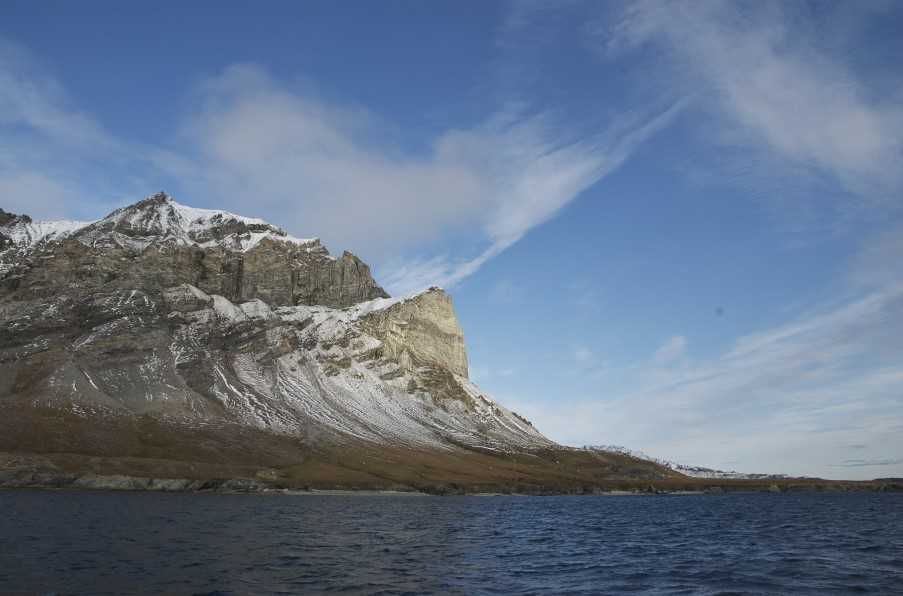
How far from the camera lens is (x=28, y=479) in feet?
A: 473

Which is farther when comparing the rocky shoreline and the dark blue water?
the rocky shoreline

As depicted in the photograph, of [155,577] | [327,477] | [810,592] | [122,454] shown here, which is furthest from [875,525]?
[122,454]

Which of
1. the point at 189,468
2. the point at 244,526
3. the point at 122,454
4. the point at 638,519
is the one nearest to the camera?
the point at 244,526

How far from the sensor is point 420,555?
51.2 metres

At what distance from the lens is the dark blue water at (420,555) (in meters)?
37.2

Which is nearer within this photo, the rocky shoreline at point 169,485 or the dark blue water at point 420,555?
the dark blue water at point 420,555

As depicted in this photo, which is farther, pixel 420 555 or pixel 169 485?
pixel 169 485

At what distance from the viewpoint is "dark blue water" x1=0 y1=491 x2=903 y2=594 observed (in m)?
37.2

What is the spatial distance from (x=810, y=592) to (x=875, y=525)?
59.6m

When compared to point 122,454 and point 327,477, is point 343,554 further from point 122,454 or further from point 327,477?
point 122,454

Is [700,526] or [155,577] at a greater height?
[700,526]

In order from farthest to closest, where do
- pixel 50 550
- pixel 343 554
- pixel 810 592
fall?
pixel 343 554, pixel 50 550, pixel 810 592

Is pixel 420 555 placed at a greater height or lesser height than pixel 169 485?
lesser

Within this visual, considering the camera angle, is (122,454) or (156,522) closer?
(156,522)
